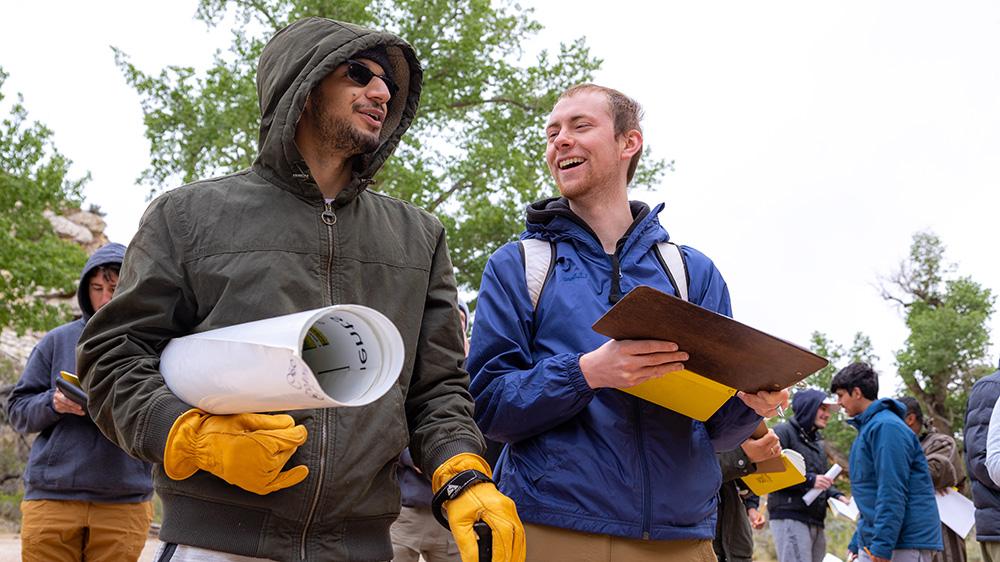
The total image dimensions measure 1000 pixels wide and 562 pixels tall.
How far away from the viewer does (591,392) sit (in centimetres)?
Result: 288

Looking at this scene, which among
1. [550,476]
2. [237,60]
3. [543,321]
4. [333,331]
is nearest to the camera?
[333,331]

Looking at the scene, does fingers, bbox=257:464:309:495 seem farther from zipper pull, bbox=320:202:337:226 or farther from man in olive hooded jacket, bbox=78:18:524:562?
zipper pull, bbox=320:202:337:226

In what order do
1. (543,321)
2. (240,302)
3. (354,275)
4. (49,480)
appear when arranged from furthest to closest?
(49,480), (543,321), (354,275), (240,302)

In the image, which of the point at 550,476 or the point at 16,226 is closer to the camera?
the point at 550,476

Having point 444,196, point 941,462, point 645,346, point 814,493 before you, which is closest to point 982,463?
point 814,493

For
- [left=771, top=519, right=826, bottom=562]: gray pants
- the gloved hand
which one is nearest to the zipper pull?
the gloved hand

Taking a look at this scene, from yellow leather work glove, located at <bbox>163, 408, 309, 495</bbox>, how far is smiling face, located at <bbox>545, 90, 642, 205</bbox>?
152cm

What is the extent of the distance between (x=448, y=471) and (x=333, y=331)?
0.58 m

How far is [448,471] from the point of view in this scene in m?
2.62

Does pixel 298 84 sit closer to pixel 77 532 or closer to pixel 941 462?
pixel 77 532

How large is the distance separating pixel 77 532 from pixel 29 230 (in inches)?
773

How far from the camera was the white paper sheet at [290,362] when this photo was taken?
2.02 m

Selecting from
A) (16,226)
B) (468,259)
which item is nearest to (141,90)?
(16,226)

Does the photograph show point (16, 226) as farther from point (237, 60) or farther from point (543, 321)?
point (543, 321)
